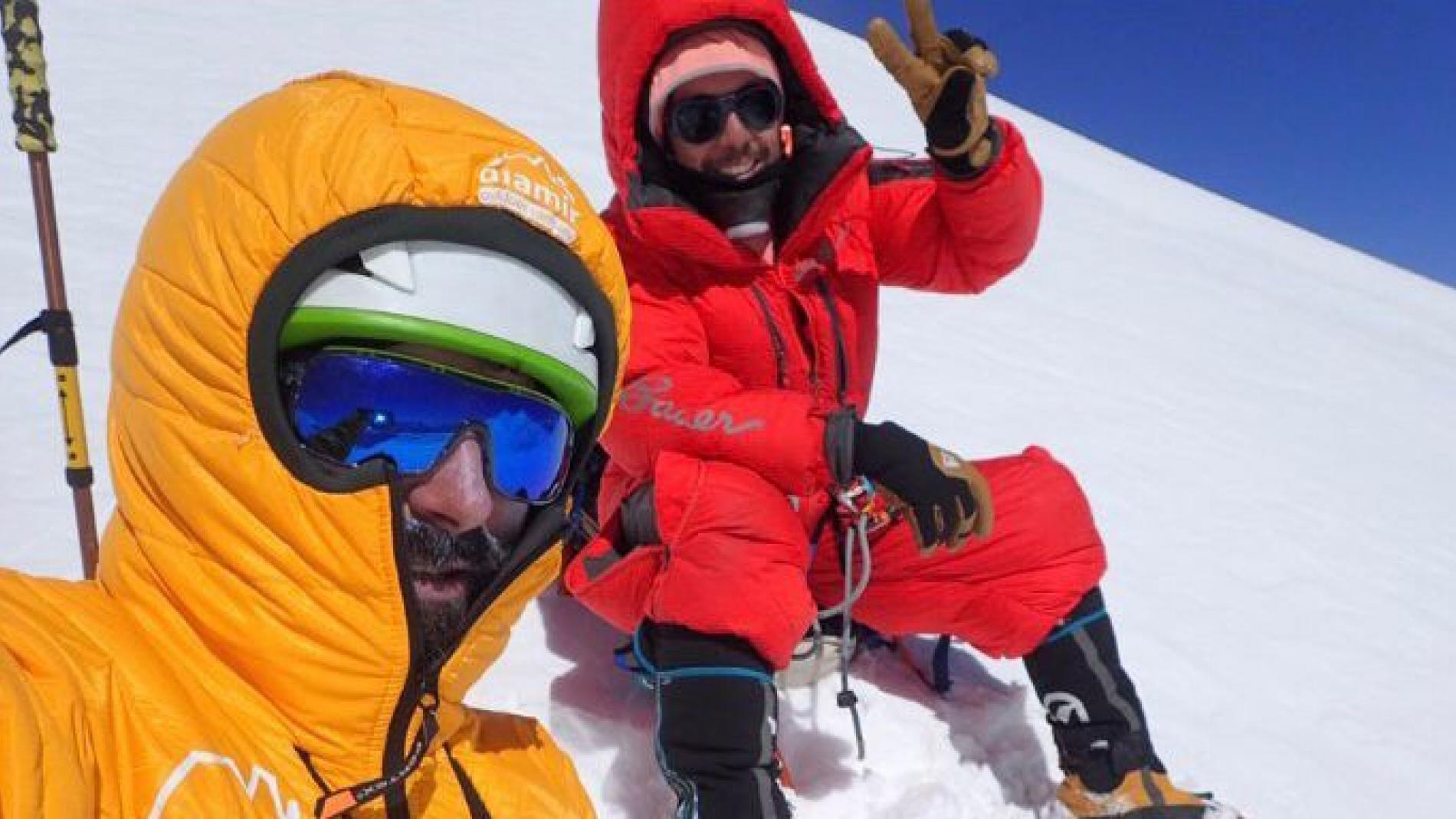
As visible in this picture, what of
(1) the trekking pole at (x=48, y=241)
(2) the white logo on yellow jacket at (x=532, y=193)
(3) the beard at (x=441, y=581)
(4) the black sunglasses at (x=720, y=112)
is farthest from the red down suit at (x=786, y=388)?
(1) the trekking pole at (x=48, y=241)

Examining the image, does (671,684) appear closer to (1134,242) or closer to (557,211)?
(557,211)

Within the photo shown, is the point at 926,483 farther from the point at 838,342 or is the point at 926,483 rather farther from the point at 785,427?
the point at 838,342

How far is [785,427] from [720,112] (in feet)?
2.47

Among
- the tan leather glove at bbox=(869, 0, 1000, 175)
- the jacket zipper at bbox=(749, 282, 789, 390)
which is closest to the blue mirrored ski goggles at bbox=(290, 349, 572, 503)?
the jacket zipper at bbox=(749, 282, 789, 390)

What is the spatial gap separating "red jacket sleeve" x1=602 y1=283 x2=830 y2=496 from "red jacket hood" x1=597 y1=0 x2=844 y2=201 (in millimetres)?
363

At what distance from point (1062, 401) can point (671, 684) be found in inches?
144

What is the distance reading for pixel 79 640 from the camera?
0.91 metres

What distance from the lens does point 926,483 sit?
5.72 ft

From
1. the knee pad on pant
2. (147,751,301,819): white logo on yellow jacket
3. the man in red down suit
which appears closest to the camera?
(147,751,301,819): white logo on yellow jacket

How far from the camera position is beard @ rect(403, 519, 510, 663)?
1.14m

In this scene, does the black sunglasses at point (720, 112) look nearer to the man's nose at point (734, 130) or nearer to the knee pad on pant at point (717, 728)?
the man's nose at point (734, 130)

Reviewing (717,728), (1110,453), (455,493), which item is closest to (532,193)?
(455,493)

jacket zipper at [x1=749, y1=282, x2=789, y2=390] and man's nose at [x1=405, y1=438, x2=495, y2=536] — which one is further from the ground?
man's nose at [x1=405, y1=438, x2=495, y2=536]

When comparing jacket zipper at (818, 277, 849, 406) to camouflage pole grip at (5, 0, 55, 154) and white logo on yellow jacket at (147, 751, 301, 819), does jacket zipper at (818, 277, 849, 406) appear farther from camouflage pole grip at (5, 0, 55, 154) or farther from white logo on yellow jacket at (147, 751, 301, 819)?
camouflage pole grip at (5, 0, 55, 154)
